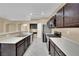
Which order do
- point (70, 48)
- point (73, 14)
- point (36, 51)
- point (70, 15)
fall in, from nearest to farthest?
1. point (73, 14)
2. point (70, 15)
3. point (70, 48)
4. point (36, 51)

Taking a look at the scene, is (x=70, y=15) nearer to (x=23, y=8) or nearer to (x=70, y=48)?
(x=70, y=48)

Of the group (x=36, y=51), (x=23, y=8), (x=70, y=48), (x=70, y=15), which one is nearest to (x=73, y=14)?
(x=70, y=15)

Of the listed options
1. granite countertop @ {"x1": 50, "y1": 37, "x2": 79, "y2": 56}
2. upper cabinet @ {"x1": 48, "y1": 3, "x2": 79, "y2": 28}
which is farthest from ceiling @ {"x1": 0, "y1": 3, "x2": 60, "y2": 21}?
granite countertop @ {"x1": 50, "y1": 37, "x2": 79, "y2": 56}

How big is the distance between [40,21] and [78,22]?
8422 millimetres

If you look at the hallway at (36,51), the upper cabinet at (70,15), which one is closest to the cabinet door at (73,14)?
the upper cabinet at (70,15)

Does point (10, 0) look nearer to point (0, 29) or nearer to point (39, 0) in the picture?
point (39, 0)

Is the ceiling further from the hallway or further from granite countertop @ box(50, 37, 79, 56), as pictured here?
the hallway

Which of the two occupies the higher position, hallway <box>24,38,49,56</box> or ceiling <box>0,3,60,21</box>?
ceiling <box>0,3,60,21</box>

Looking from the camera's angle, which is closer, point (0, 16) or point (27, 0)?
point (27, 0)

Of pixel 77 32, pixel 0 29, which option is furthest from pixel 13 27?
pixel 77 32

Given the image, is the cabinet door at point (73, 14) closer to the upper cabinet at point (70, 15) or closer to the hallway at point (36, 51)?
the upper cabinet at point (70, 15)

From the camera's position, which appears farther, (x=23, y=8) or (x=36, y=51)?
(x=36, y=51)

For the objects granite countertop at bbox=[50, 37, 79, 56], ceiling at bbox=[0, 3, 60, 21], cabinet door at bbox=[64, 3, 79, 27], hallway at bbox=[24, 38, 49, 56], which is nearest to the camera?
cabinet door at bbox=[64, 3, 79, 27]

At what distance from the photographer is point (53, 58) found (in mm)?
960
